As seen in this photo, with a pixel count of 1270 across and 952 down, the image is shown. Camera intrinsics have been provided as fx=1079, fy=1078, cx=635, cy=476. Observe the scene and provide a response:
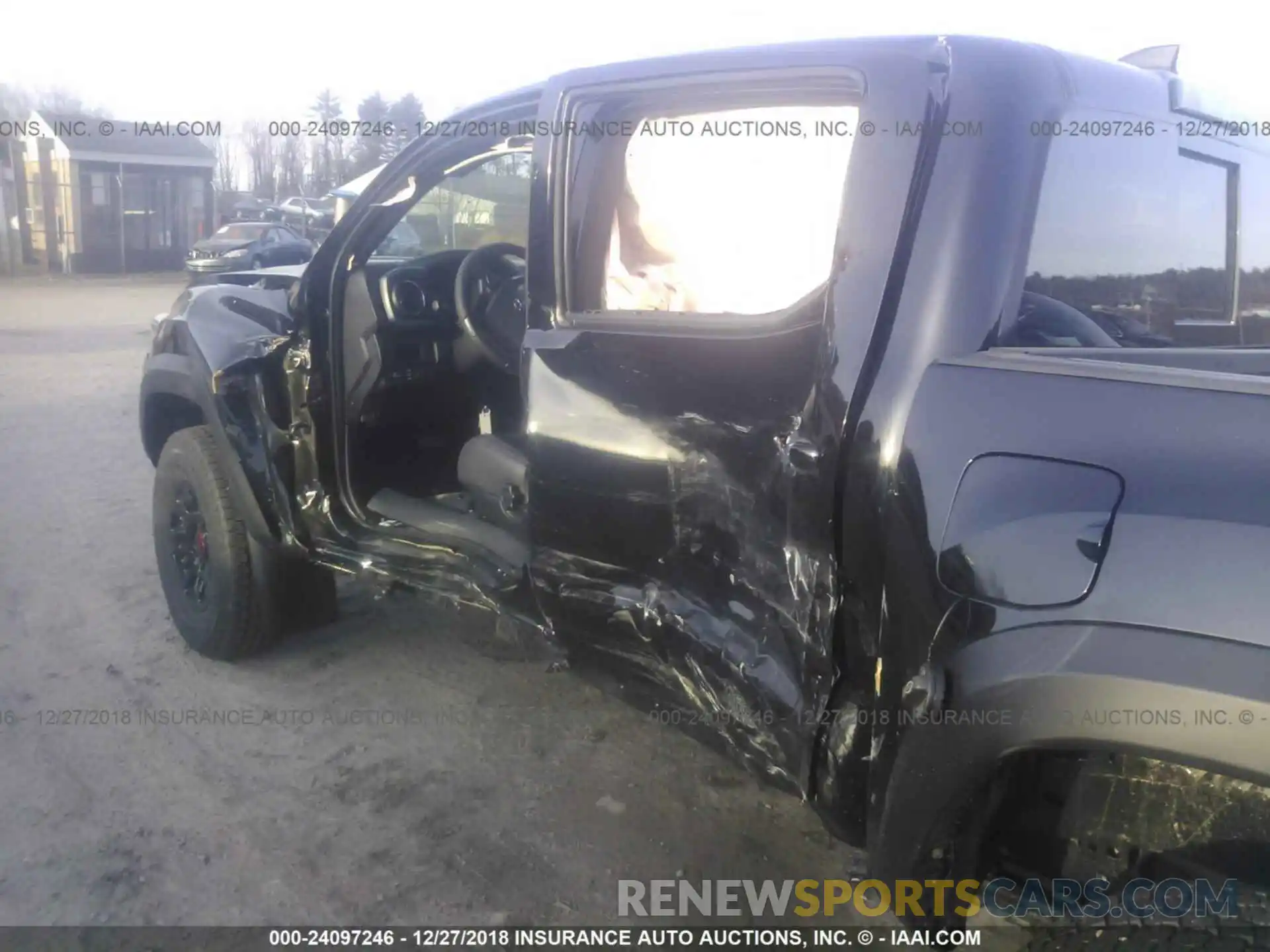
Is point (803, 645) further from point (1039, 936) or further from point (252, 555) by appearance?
point (252, 555)

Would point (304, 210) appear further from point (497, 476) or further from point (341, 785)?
point (341, 785)

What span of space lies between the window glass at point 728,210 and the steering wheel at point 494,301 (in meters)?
1.11

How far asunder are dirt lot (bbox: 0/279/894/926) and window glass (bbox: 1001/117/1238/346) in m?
1.57

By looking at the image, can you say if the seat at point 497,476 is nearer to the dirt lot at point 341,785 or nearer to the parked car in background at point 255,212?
the dirt lot at point 341,785

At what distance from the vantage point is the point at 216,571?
3.81 m

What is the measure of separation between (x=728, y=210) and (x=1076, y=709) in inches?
56.3

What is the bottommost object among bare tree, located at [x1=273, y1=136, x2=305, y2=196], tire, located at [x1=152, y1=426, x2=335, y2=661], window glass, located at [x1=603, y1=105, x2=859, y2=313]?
tire, located at [x1=152, y1=426, x2=335, y2=661]

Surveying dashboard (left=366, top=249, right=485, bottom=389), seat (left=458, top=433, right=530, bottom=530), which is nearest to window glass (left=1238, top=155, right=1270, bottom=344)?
seat (left=458, top=433, right=530, bottom=530)

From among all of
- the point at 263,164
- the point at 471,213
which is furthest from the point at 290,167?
the point at 471,213

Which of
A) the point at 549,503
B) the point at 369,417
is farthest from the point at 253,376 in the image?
the point at 549,503

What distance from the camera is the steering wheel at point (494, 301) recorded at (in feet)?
12.4

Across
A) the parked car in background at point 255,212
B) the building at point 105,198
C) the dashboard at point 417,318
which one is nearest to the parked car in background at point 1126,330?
the dashboard at point 417,318

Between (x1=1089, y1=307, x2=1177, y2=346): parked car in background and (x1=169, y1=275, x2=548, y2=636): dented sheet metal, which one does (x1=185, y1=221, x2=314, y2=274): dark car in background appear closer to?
(x1=169, y1=275, x2=548, y2=636): dented sheet metal

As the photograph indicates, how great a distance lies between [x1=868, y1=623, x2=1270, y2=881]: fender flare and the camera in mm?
1444
